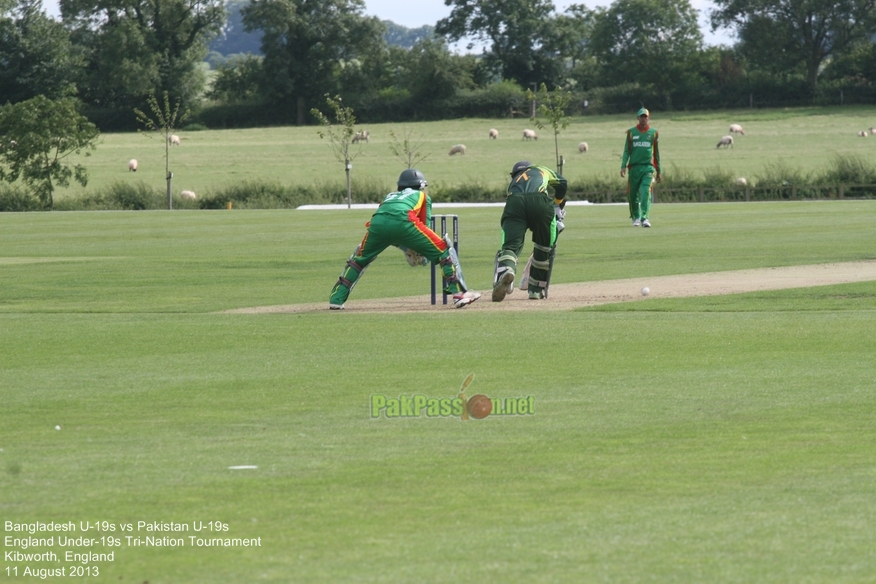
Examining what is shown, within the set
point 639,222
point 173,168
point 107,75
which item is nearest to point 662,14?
point 107,75

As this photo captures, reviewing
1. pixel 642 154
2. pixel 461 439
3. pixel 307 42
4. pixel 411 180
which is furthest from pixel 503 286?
pixel 307 42

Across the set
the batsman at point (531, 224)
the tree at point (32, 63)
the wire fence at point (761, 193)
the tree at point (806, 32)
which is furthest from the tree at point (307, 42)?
the batsman at point (531, 224)

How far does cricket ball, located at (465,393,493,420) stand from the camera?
883cm

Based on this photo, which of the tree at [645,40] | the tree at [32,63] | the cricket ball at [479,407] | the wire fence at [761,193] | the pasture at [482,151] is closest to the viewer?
the cricket ball at [479,407]

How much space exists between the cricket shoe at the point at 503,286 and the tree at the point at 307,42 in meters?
96.9

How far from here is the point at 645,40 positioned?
398ft

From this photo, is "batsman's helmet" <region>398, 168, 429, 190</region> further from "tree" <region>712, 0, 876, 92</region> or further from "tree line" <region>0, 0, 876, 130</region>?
"tree" <region>712, 0, 876, 92</region>

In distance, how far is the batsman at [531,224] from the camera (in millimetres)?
15942

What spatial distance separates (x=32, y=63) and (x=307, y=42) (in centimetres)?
2335

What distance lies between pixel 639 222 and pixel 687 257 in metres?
7.32

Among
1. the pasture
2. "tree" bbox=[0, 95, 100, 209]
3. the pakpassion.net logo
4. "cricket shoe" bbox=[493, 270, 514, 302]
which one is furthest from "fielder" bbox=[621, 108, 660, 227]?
"tree" bbox=[0, 95, 100, 209]

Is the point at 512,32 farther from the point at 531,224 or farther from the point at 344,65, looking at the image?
the point at 531,224

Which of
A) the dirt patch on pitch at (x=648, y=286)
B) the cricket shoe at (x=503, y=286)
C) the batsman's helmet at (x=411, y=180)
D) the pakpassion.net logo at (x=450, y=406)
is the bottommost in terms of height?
the dirt patch on pitch at (x=648, y=286)

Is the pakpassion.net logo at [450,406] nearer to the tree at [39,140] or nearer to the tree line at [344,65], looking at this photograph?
the tree at [39,140]
